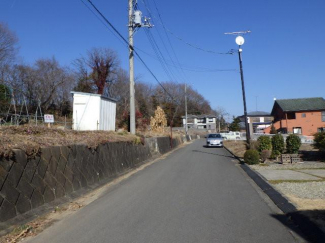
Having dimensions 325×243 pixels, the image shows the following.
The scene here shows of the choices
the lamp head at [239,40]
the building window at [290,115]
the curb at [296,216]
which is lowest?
the curb at [296,216]

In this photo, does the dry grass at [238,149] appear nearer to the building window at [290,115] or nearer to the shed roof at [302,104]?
the shed roof at [302,104]

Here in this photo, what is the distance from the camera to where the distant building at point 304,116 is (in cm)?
5612

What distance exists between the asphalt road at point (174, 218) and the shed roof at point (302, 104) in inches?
1991

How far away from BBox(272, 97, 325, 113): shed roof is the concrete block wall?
49628mm

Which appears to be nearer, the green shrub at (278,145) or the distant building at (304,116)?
the green shrub at (278,145)

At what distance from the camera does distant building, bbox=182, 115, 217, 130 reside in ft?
396

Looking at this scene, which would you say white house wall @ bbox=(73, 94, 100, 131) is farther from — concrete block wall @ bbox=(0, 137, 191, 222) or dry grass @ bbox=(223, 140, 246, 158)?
dry grass @ bbox=(223, 140, 246, 158)

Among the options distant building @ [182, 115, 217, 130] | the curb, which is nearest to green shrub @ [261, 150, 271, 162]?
the curb

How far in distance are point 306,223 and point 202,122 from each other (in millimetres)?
117042

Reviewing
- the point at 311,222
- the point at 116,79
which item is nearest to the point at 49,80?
the point at 116,79

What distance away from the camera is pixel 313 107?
5638cm

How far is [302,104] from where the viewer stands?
57.6 meters

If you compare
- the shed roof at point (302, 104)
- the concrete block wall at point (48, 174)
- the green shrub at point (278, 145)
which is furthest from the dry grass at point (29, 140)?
the shed roof at point (302, 104)

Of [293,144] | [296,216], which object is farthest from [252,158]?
[296,216]
